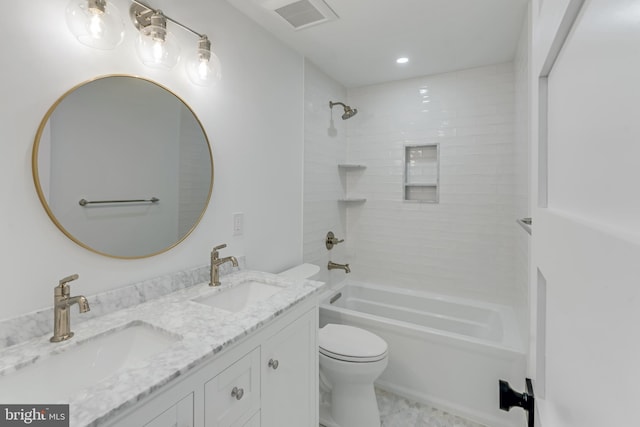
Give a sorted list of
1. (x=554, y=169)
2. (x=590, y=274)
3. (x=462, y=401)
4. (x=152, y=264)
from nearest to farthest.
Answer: (x=590, y=274)
(x=554, y=169)
(x=152, y=264)
(x=462, y=401)

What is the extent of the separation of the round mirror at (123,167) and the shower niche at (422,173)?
1995 millimetres

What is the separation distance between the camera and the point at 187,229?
1551 millimetres

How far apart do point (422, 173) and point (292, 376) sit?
7.32 ft

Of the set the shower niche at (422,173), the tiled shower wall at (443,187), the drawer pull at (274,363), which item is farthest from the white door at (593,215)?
the shower niche at (422,173)

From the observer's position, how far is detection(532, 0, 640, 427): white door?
0.59 ft

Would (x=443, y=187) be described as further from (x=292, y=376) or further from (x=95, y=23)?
(x=95, y=23)

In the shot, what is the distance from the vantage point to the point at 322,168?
2.82 metres

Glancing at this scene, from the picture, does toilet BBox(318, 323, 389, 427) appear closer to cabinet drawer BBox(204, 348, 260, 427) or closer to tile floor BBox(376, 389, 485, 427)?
tile floor BBox(376, 389, 485, 427)

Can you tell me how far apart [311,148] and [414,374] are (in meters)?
1.94

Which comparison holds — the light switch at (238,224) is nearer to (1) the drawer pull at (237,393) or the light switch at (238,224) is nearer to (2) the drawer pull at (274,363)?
(2) the drawer pull at (274,363)

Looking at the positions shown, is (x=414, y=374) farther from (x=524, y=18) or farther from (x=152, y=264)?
(x=524, y=18)

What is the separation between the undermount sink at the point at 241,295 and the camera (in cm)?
152

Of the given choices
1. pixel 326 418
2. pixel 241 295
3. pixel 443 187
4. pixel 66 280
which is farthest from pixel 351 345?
pixel 443 187

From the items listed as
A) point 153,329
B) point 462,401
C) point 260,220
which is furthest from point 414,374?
point 153,329
